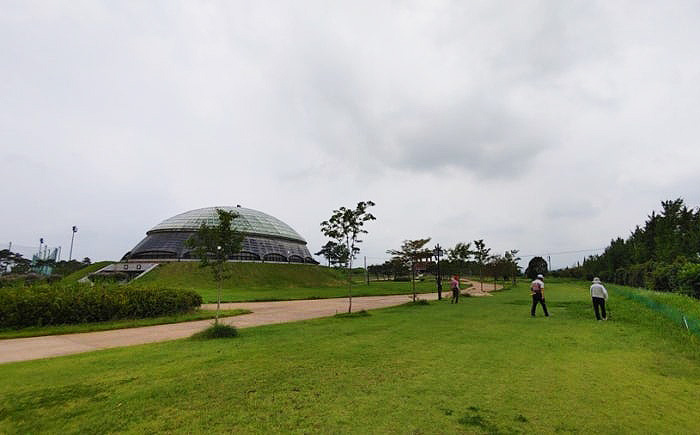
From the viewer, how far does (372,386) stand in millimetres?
5227

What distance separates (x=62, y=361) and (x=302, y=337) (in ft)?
17.3

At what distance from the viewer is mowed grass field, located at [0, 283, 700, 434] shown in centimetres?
401

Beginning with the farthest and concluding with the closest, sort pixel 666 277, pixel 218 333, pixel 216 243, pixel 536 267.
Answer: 1. pixel 536 267
2. pixel 666 277
3. pixel 216 243
4. pixel 218 333

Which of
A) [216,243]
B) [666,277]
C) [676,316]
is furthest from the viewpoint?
[666,277]

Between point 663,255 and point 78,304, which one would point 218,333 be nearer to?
point 78,304

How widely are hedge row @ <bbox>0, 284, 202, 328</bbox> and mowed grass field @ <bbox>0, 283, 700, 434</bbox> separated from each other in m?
6.11

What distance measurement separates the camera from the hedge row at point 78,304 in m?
12.1

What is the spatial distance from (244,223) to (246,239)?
6.21 metres

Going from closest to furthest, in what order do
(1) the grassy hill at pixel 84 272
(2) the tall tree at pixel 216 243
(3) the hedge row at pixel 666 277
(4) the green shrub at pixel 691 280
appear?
(2) the tall tree at pixel 216 243
(4) the green shrub at pixel 691 280
(3) the hedge row at pixel 666 277
(1) the grassy hill at pixel 84 272

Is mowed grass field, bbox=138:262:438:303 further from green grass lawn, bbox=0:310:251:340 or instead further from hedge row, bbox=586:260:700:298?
green grass lawn, bbox=0:310:251:340

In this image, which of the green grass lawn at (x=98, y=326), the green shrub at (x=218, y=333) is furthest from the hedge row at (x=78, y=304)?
the green shrub at (x=218, y=333)

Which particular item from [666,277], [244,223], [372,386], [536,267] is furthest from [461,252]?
[536,267]

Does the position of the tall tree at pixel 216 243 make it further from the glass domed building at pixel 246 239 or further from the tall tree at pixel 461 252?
the glass domed building at pixel 246 239

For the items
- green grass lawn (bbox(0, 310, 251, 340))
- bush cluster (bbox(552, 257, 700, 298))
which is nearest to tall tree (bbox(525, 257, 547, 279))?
bush cluster (bbox(552, 257, 700, 298))
